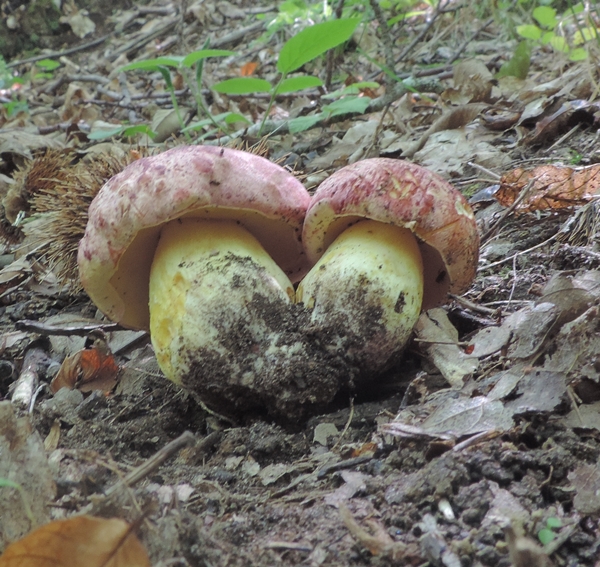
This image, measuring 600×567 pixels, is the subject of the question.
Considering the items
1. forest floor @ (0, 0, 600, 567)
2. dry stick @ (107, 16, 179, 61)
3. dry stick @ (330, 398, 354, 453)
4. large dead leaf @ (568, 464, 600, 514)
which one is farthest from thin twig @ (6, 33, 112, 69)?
large dead leaf @ (568, 464, 600, 514)

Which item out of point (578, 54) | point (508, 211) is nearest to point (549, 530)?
point (508, 211)

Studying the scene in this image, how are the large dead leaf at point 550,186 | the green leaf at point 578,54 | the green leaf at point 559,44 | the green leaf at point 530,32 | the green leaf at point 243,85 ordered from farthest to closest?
the green leaf at point 530,32, the green leaf at point 559,44, the green leaf at point 578,54, the green leaf at point 243,85, the large dead leaf at point 550,186

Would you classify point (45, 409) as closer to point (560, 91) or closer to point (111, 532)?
point (111, 532)

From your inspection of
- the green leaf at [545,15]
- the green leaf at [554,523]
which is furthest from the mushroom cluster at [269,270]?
the green leaf at [545,15]

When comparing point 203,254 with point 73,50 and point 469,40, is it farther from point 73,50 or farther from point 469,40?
point 73,50

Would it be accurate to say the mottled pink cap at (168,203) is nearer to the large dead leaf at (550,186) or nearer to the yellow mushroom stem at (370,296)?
the yellow mushroom stem at (370,296)

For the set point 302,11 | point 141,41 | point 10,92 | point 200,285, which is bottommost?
point 200,285

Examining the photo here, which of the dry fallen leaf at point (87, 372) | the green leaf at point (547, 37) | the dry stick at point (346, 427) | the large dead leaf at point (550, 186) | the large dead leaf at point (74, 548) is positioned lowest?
the green leaf at point (547, 37)
